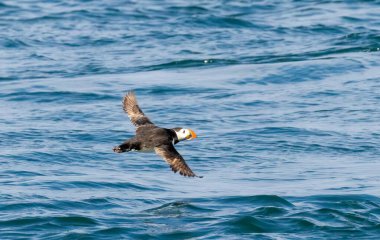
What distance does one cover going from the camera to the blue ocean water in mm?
13484

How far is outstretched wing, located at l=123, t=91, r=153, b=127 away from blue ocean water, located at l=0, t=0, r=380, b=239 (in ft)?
3.20

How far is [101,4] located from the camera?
28.2 meters

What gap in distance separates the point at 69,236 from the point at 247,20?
46.1 feet

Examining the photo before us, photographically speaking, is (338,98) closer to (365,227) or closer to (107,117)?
(107,117)

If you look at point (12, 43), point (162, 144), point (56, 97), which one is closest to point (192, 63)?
point (56, 97)

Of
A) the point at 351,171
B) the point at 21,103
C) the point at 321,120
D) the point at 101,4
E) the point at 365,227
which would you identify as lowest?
the point at 365,227

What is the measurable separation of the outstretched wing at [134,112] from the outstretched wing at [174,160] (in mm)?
1631

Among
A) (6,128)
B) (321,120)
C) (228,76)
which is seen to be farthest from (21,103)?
(321,120)

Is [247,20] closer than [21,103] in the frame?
No

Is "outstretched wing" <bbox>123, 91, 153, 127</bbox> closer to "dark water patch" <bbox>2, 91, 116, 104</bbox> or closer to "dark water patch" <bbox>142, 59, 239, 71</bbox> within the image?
"dark water patch" <bbox>2, 91, 116, 104</bbox>

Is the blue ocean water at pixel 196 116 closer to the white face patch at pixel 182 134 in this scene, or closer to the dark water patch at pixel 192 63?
the dark water patch at pixel 192 63

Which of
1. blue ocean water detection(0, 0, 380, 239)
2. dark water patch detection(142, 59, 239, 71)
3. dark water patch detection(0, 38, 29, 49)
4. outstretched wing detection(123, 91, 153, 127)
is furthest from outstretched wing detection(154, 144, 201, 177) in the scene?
dark water patch detection(0, 38, 29, 49)

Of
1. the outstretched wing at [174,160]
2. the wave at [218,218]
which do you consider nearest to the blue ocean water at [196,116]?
the wave at [218,218]

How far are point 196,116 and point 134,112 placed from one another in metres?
4.33
